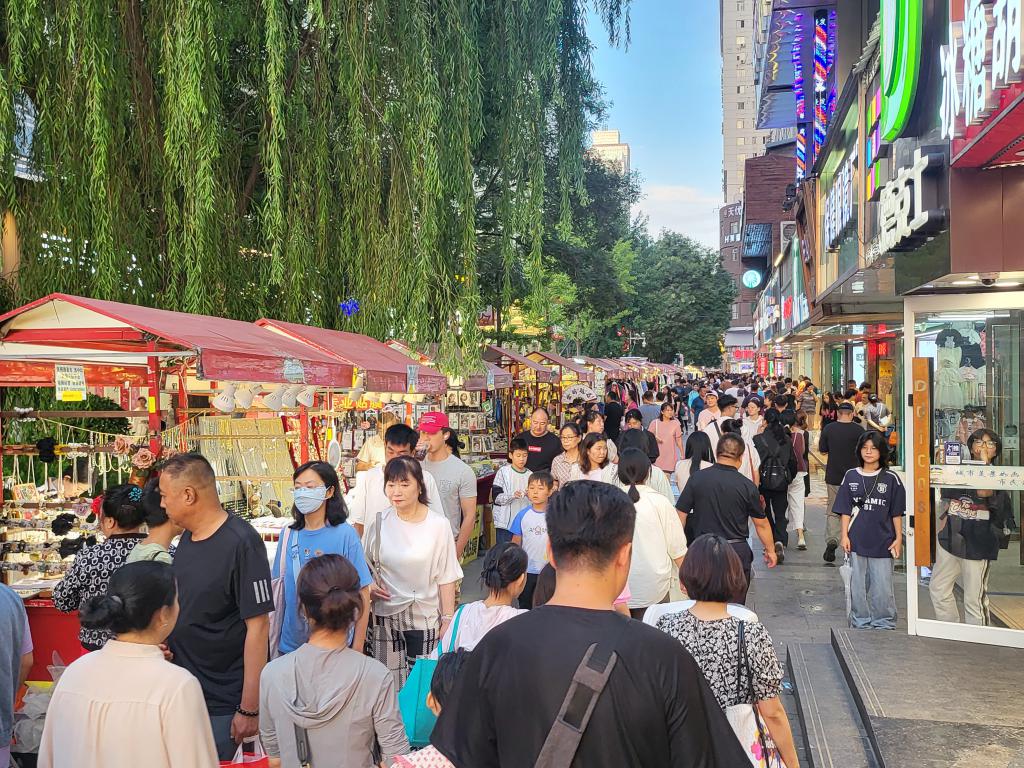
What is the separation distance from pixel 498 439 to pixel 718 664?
1547 cm

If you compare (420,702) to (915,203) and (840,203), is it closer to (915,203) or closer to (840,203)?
(915,203)

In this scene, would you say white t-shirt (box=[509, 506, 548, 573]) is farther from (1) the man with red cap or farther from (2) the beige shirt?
(2) the beige shirt

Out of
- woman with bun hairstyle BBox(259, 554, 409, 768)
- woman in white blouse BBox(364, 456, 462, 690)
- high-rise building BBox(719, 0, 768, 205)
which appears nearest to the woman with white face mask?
woman in white blouse BBox(364, 456, 462, 690)

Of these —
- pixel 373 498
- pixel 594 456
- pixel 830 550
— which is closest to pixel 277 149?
pixel 373 498

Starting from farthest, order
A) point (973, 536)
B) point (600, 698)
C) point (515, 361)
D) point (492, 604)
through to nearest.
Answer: point (515, 361) < point (973, 536) < point (492, 604) < point (600, 698)

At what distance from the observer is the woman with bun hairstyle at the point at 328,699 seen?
350cm

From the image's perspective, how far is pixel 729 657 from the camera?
11.7 ft

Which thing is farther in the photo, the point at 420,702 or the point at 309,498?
the point at 309,498

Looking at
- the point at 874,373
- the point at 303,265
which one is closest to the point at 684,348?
the point at 874,373

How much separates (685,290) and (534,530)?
49738 mm

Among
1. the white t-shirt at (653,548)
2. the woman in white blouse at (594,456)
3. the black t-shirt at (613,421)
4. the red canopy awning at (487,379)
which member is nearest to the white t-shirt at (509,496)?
the woman in white blouse at (594,456)

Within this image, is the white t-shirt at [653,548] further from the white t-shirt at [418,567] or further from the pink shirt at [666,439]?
the pink shirt at [666,439]

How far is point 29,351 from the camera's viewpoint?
656 cm

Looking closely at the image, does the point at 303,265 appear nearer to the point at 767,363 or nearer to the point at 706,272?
the point at 706,272
